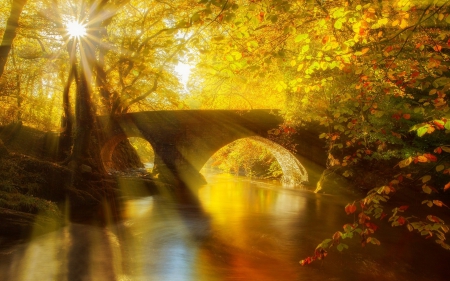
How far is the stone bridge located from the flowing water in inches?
301

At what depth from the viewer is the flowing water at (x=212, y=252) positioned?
22.6 ft

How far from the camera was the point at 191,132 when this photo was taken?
827 inches

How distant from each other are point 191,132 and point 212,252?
13.0 m

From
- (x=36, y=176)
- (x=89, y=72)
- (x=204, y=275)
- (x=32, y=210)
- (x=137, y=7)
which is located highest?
(x=137, y=7)

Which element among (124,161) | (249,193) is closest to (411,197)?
(249,193)

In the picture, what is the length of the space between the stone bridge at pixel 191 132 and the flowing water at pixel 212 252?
765 cm

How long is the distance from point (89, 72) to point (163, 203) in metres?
6.58

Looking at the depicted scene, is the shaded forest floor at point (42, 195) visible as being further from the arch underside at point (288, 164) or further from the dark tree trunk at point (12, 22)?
the arch underside at point (288, 164)

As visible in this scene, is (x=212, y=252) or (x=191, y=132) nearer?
(x=212, y=252)

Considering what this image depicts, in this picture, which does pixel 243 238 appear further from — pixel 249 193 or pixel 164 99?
pixel 164 99

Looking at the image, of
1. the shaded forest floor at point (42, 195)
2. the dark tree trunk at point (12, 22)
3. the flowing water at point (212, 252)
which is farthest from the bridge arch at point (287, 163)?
the dark tree trunk at point (12, 22)

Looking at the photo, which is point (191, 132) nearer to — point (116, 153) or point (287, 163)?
point (287, 163)

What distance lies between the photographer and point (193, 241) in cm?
964

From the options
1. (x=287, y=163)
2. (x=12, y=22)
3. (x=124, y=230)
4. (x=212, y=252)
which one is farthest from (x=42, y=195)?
(x=287, y=163)
